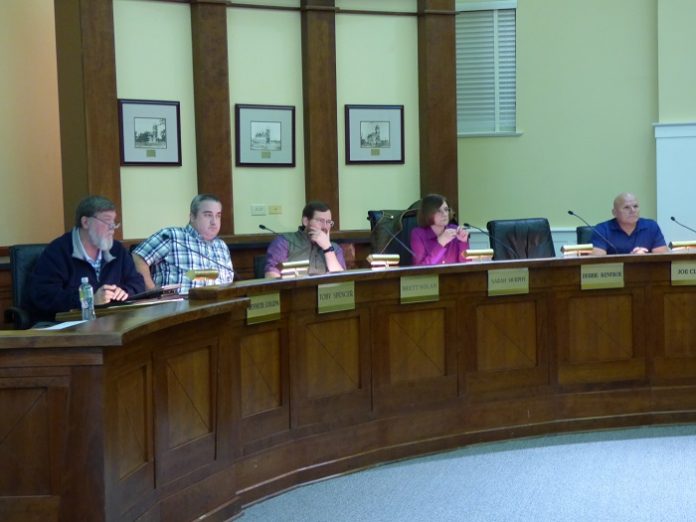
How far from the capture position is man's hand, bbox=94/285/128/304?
171 inches

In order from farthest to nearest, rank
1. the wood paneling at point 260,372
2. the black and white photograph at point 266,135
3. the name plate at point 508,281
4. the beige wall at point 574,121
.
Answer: the beige wall at point 574,121 < the black and white photograph at point 266,135 < the name plate at point 508,281 < the wood paneling at point 260,372

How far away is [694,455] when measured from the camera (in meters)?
4.71

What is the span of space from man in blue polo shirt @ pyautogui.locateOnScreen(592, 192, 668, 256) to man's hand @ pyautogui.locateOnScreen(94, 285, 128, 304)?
9.74 ft

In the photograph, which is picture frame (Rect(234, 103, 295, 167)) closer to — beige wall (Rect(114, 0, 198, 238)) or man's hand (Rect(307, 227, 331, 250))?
beige wall (Rect(114, 0, 198, 238))

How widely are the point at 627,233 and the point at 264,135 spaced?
2.41 meters

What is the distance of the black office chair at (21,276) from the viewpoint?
4.71m

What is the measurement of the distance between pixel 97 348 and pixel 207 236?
2304mm

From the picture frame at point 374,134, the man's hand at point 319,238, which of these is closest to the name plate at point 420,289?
the man's hand at point 319,238

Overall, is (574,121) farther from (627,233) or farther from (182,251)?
(182,251)

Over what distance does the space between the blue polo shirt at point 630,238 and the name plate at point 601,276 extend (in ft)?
3.11

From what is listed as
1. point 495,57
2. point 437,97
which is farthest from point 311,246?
point 495,57

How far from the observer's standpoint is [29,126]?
22.7ft

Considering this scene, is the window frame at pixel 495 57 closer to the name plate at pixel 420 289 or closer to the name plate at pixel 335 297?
the name plate at pixel 420 289

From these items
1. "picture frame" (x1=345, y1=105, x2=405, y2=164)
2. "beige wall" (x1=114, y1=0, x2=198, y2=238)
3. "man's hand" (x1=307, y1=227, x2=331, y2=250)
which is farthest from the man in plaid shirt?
"picture frame" (x1=345, y1=105, x2=405, y2=164)
